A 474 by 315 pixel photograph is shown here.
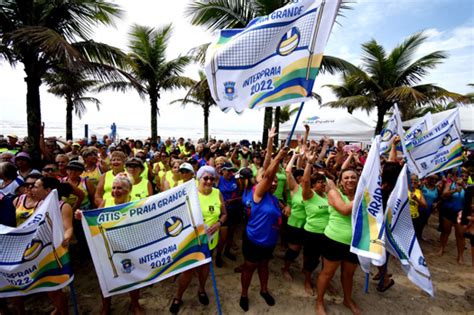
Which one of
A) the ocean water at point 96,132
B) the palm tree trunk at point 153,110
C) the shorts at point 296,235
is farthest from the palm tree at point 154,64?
the ocean water at point 96,132

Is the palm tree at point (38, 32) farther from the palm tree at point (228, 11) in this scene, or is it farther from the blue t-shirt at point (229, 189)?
the blue t-shirt at point (229, 189)

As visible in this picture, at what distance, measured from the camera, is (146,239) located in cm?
287

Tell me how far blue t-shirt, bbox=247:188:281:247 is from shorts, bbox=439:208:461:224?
437 cm

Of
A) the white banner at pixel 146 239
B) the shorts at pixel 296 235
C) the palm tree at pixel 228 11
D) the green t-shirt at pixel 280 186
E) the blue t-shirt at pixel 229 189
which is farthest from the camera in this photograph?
the palm tree at pixel 228 11

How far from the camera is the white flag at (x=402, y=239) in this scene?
2990 millimetres

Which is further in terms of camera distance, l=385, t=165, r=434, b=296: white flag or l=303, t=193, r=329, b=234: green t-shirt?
l=303, t=193, r=329, b=234: green t-shirt

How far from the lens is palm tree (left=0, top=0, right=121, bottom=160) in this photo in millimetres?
5773

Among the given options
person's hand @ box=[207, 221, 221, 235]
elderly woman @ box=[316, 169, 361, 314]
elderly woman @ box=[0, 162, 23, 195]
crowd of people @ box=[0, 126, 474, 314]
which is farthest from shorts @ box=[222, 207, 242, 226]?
elderly woman @ box=[0, 162, 23, 195]

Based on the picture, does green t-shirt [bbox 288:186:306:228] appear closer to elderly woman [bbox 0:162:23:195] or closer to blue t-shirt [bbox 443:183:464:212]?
blue t-shirt [bbox 443:183:464:212]

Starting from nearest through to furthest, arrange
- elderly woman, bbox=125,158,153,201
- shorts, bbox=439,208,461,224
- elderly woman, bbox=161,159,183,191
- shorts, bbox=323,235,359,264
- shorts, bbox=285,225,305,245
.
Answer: shorts, bbox=323,235,359,264, elderly woman, bbox=125,158,153,201, shorts, bbox=285,225,305,245, elderly woman, bbox=161,159,183,191, shorts, bbox=439,208,461,224

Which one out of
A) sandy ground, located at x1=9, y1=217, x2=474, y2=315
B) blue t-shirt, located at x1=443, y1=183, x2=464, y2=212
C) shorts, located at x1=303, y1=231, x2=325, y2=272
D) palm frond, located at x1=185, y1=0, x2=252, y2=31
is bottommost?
sandy ground, located at x1=9, y1=217, x2=474, y2=315

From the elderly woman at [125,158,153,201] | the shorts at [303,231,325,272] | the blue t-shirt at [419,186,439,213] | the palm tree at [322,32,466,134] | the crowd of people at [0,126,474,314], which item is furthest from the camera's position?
the palm tree at [322,32,466,134]

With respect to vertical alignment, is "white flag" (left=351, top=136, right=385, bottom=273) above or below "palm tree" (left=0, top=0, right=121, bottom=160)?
below

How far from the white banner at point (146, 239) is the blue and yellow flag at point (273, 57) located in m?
1.41
